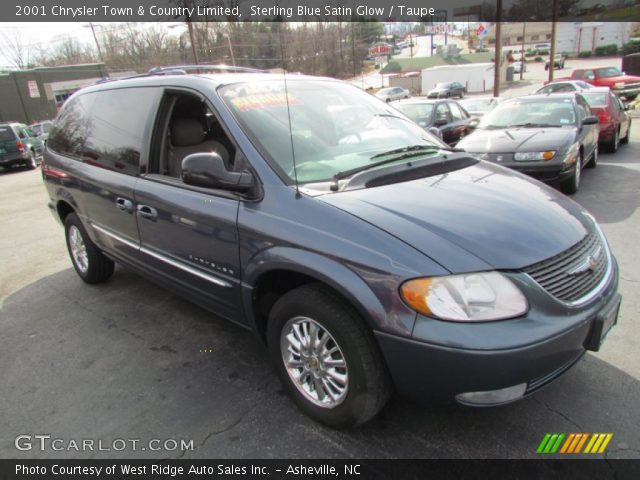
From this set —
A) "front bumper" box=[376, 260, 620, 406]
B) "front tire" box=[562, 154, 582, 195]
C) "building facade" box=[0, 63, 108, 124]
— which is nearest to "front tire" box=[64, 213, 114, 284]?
"front bumper" box=[376, 260, 620, 406]

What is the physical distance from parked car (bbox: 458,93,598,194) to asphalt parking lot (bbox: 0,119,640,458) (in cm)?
212

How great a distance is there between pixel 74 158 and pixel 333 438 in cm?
342

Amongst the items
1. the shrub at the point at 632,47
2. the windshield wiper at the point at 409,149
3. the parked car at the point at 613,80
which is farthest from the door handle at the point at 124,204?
the shrub at the point at 632,47

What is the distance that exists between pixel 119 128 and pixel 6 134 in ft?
54.8

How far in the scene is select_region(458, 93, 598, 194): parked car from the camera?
20.5ft

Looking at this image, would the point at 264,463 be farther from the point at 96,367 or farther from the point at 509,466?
the point at 96,367

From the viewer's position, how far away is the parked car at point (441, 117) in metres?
10.1

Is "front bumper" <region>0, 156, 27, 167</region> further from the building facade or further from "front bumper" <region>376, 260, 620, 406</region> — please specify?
the building facade

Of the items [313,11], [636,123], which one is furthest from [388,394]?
[636,123]

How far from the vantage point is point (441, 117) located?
405 inches

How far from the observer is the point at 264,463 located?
225 cm

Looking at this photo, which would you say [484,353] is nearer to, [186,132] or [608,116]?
[186,132]

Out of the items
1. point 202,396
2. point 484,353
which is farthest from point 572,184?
point 202,396

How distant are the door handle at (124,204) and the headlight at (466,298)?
2.31m
